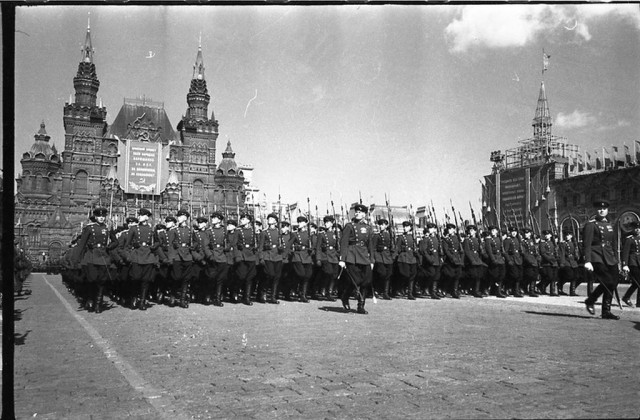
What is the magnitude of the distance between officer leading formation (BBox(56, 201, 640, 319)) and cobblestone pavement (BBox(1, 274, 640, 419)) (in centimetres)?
131

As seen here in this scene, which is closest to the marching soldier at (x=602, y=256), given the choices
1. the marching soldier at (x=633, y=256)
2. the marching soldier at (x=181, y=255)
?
the marching soldier at (x=633, y=256)

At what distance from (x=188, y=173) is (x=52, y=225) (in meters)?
15.3

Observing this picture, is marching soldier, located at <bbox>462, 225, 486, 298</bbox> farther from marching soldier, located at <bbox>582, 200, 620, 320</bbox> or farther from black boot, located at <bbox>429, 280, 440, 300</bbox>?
marching soldier, located at <bbox>582, 200, 620, 320</bbox>

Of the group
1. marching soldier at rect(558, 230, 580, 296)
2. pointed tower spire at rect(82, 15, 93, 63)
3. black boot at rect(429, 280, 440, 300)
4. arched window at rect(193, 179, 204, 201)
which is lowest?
black boot at rect(429, 280, 440, 300)

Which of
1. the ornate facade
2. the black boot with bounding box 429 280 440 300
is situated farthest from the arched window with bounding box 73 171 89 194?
the black boot with bounding box 429 280 440 300

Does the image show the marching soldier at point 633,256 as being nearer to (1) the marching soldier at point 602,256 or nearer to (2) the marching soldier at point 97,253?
(1) the marching soldier at point 602,256

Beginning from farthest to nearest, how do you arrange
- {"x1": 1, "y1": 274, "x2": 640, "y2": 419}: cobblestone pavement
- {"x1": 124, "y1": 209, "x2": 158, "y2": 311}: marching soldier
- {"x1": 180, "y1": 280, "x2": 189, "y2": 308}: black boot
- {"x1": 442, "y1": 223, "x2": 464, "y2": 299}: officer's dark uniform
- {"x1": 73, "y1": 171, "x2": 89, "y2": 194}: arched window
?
{"x1": 73, "y1": 171, "x2": 89, "y2": 194}: arched window → {"x1": 442, "y1": 223, "x2": 464, "y2": 299}: officer's dark uniform → {"x1": 180, "y1": 280, "x2": 189, "y2": 308}: black boot → {"x1": 124, "y1": 209, "x2": 158, "y2": 311}: marching soldier → {"x1": 1, "y1": 274, "x2": 640, "y2": 419}: cobblestone pavement

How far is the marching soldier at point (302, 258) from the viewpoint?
42.4 ft

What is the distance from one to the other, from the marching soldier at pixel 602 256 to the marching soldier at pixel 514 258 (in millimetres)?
5251

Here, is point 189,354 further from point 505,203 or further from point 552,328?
point 505,203

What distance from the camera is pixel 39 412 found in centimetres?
398

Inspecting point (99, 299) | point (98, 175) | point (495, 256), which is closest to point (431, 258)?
point (495, 256)

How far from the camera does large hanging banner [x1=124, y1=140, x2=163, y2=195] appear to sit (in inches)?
1999

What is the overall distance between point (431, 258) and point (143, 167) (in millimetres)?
45677
